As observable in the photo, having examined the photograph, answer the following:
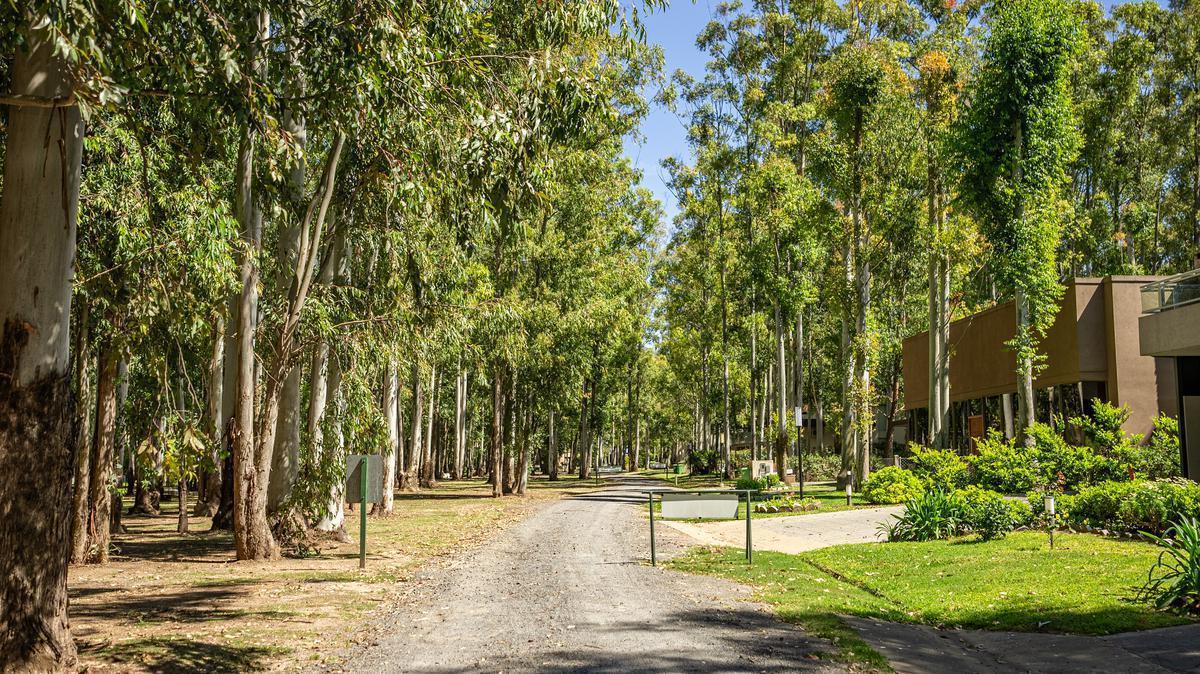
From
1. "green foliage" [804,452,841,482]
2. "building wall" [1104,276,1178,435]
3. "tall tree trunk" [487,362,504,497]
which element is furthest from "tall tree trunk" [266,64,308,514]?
"green foliage" [804,452,841,482]

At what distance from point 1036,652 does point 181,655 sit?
7943 millimetres

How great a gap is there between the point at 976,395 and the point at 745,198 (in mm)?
12414

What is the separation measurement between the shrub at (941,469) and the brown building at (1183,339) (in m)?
5.90

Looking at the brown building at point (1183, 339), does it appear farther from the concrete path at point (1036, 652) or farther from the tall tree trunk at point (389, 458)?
the tall tree trunk at point (389, 458)

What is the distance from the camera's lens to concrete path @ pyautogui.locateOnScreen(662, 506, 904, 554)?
60.7 ft

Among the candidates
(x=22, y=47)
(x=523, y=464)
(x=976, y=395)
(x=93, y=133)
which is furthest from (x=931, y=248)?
(x=22, y=47)

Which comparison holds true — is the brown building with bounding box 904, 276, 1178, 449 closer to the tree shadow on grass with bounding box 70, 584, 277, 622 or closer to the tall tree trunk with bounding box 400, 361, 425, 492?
the tall tree trunk with bounding box 400, 361, 425, 492

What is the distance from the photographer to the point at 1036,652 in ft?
29.0

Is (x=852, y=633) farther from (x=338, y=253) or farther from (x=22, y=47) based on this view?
(x=338, y=253)

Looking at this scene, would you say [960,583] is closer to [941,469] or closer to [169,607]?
[169,607]

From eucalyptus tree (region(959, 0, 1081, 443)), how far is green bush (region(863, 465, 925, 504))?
4126 millimetres

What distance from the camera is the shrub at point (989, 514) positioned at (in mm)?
16391

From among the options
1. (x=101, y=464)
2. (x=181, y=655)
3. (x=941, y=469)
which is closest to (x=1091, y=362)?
(x=941, y=469)

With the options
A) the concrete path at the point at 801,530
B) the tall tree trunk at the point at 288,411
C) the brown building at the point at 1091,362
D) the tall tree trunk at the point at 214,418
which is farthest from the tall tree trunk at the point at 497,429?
the brown building at the point at 1091,362
